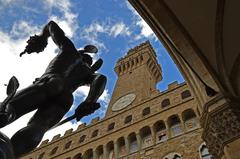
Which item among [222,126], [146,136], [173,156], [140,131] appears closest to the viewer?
[222,126]

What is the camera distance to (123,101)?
74.9 ft

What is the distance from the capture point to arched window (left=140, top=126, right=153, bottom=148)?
16516 mm

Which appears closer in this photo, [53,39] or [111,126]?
[53,39]

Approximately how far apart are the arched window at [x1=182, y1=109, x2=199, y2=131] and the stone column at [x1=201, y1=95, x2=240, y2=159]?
1121 cm

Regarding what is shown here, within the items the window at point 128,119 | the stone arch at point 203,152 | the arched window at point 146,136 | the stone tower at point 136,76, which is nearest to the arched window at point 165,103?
the arched window at point 146,136

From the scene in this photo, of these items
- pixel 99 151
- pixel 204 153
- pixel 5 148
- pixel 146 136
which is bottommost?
pixel 5 148

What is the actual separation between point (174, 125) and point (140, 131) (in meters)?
1.92

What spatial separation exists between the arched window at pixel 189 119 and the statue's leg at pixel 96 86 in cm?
1354

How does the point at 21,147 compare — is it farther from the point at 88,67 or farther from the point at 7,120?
the point at 88,67

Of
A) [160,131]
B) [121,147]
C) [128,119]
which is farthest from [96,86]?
[128,119]

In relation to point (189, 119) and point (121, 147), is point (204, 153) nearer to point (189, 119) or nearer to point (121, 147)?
point (189, 119)

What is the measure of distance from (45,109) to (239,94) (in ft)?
11.2

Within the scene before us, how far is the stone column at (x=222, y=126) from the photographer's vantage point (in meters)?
4.17

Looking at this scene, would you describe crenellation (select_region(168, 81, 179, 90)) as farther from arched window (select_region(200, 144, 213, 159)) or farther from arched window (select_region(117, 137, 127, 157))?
arched window (select_region(200, 144, 213, 159))
